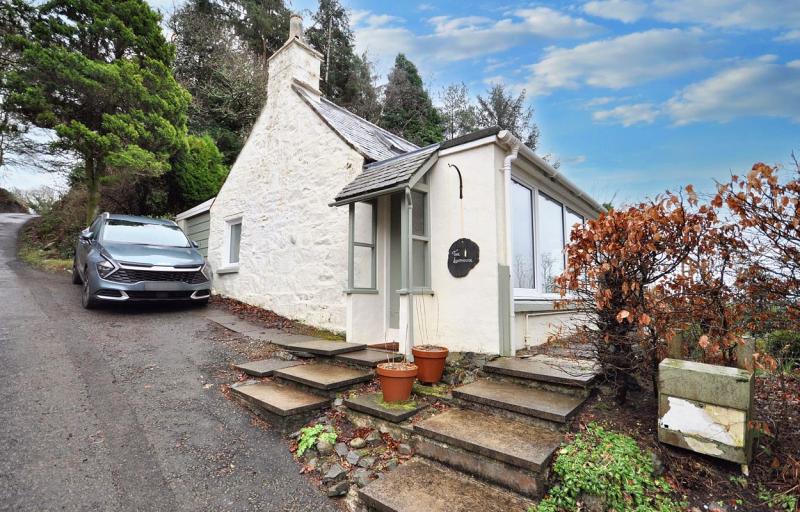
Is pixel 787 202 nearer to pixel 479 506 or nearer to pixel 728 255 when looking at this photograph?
pixel 728 255

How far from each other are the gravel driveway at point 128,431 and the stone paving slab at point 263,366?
24cm

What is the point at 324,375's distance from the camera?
169 inches

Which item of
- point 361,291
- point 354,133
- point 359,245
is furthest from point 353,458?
point 354,133

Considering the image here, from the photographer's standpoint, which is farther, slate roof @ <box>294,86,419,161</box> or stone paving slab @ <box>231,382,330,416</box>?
slate roof @ <box>294,86,419,161</box>

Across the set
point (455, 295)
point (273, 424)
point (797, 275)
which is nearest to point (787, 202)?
Answer: point (797, 275)

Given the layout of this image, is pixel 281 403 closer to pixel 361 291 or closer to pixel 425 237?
pixel 361 291

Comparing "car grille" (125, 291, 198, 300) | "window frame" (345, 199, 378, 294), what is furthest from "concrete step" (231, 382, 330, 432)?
"car grille" (125, 291, 198, 300)

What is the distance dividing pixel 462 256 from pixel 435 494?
278 cm

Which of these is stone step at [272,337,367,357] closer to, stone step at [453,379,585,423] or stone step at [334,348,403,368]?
stone step at [334,348,403,368]

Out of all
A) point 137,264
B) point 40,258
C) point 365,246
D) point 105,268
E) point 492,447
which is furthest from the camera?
point 40,258

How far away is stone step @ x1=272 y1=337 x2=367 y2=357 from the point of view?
4.91 meters

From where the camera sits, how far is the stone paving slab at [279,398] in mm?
3625

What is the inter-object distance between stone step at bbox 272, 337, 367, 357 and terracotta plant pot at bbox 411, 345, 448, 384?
49.5 inches

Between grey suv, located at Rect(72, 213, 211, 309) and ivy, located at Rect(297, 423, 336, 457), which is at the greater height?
grey suv, located at Rect(72, 213, 211, 309)
